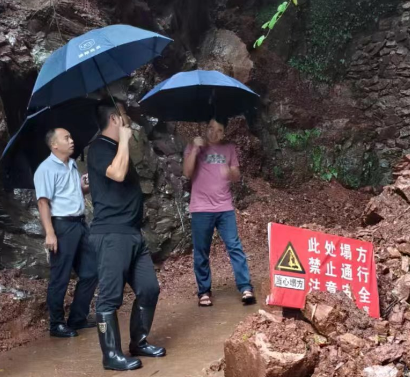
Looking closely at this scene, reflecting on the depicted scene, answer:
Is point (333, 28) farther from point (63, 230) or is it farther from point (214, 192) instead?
point (63, 230)

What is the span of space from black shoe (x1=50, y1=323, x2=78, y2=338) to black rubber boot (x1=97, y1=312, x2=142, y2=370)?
112 cm

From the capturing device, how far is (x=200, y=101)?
553cm

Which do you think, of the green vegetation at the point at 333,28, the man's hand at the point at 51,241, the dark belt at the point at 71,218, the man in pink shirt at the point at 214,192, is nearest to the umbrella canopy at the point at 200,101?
the man in pink shirt at the point at 214,192

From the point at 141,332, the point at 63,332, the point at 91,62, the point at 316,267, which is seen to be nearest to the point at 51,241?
the point at 63,332

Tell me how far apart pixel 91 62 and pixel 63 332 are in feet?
7.60

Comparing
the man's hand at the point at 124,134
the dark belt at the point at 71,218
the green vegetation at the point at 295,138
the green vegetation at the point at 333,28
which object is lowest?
the dark belt at the point at 71,218

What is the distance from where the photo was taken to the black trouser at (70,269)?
4.84m

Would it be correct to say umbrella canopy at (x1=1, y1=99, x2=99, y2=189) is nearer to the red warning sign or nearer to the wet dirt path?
the wet dirt path

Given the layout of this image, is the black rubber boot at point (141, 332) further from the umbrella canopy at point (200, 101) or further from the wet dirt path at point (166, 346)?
the umbrella canopy at point (200, 101)

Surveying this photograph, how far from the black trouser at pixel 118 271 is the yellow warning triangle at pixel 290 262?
39.8 inches

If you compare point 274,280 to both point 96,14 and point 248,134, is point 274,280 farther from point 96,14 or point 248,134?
point 248,134

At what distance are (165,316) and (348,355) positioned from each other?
2552 millimetres

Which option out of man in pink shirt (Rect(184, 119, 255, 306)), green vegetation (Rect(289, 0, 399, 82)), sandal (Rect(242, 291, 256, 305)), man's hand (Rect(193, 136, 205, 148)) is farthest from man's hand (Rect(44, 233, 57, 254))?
green vegetation (Rect(289, 0, 399, 82))

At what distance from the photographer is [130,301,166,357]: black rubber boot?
3982mm
